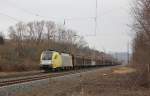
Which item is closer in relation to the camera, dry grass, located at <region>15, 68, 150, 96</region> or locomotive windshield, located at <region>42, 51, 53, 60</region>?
dry grass, located at <region>15, 68, 150, 96</region>

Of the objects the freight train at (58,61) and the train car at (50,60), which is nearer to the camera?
the train car at (50,60)

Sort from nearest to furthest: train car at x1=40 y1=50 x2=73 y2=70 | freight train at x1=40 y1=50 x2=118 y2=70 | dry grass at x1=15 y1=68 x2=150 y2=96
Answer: dry grass at x1=15 y1=68 x2=150 y2=96
train car at x1=40 y1=50 x2=73 y2=70
freight train at x1=40 y1=50 x2=118 y2=70

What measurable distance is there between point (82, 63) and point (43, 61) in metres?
31.5

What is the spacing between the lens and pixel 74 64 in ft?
265

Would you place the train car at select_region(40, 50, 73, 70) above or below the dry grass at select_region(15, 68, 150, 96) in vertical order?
above

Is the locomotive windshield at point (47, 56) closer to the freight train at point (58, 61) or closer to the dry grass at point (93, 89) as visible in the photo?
the freight train at point (58, 61)

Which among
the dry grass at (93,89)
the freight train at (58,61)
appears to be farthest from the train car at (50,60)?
the dry grass at (93,89)

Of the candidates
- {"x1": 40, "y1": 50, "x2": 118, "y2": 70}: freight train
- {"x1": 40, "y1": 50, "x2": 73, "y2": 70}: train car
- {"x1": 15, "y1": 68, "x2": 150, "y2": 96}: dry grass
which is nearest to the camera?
{"x1": 15, "y1": 68, "x2": 150, "y2": 96}: dry grass

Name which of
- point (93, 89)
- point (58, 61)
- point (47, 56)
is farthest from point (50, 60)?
point (93, 89)

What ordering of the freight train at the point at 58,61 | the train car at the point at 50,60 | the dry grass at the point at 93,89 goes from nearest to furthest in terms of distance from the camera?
the dry grass at the point at 93,89 < the train car at the point at 50,60 < the freight train at the point at 58,61

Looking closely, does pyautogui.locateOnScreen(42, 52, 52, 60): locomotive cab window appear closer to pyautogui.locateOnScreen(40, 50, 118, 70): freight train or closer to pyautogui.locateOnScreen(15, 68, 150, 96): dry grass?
pyautogui.locateOnScreen(40, 50, 118, 70): freight train

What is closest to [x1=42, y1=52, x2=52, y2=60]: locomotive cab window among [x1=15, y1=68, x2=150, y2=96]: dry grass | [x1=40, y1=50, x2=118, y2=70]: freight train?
[x1=40, y1=50, x2=118, y2=70]: freight train

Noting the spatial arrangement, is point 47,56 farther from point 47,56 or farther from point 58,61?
point 58,61

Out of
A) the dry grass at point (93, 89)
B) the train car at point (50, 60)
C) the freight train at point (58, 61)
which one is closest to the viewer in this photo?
the dry grass at point (93, 89)
